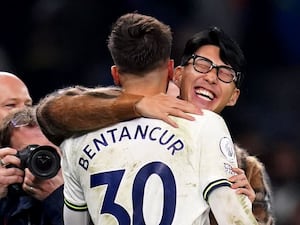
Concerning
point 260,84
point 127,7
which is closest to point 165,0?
point 127,7

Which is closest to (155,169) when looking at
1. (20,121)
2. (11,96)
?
(20,121)

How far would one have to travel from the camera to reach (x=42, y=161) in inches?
138

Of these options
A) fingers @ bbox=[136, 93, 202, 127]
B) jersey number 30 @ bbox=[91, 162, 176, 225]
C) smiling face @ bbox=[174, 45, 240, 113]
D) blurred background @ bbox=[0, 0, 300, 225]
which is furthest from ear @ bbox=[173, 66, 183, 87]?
blurred background @ bbox=[0, 0, 300, 225]

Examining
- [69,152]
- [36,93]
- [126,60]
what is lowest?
[36,93]

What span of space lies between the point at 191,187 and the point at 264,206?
657mm

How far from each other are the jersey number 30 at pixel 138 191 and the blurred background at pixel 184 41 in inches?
149

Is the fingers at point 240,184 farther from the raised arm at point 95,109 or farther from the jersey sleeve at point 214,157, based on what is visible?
the raised arm at point 95,109

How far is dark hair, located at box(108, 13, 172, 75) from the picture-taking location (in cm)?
317

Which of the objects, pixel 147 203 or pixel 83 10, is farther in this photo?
pixel 83 10

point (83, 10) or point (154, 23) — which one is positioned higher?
point (154, 23)

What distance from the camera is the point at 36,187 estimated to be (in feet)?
11.9

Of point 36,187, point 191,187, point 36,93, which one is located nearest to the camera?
point 191,187

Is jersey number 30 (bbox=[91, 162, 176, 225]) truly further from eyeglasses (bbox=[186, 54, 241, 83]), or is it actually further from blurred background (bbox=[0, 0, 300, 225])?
blurred background (bbox=[0, 0, 300, 225])

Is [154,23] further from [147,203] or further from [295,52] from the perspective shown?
[295,52]
